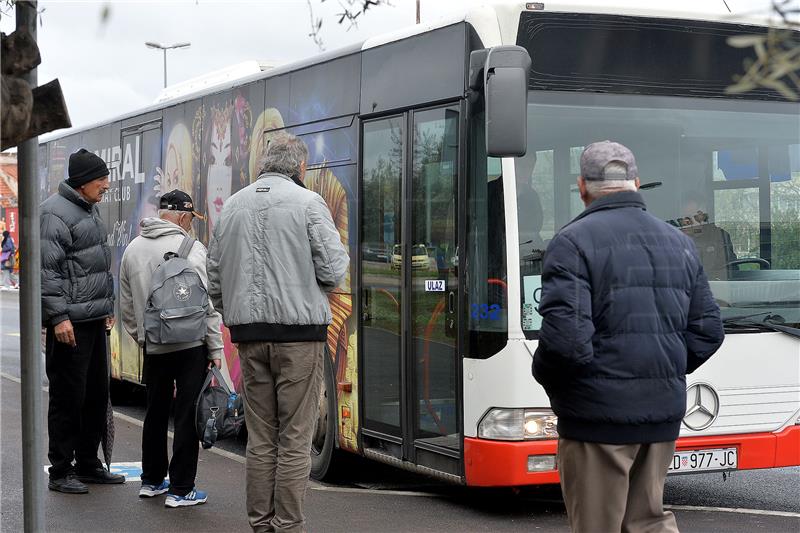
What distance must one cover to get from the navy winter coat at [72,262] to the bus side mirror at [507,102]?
278cm

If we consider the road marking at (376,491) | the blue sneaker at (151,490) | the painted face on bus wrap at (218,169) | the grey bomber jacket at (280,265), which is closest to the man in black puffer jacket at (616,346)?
the grey bomber jacket at (280,265)

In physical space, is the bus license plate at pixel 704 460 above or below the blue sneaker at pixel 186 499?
above

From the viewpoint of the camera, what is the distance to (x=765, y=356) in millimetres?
6992

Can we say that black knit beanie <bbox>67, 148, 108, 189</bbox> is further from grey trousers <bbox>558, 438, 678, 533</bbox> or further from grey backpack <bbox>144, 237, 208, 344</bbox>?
grey trousers <bbox>558, 438, 678, 533</bbox>

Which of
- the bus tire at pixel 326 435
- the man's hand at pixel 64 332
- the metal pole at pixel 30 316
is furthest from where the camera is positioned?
the bus tire at pixel 326 435

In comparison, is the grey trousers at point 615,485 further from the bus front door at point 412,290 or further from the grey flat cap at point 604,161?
the bus front door at point 412,290

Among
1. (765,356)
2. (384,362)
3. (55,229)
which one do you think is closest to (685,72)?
(765,356)

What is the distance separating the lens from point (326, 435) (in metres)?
8.37

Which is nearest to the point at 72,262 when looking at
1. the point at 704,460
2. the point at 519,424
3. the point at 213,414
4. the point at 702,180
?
the point at 213,414

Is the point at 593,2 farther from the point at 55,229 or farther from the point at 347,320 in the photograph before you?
the point at 55,229

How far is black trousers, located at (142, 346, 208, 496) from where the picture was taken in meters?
7.16

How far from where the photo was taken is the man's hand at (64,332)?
737cm

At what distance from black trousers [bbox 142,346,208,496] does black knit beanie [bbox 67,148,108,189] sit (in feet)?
4.01

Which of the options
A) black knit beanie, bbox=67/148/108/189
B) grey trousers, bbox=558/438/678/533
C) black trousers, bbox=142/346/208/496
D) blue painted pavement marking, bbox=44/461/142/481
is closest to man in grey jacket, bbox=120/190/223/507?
black trousers, bbox=142/346/208/496
